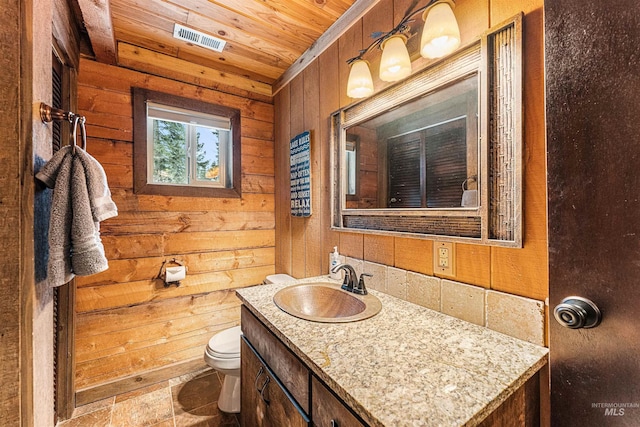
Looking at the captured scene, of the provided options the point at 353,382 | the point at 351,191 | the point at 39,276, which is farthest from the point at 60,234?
the point at 351,191

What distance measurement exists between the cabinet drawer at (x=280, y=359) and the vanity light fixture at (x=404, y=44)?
1150mm

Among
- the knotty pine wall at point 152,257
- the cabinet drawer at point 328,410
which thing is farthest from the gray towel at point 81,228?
the knotty pine wall at point 152,257

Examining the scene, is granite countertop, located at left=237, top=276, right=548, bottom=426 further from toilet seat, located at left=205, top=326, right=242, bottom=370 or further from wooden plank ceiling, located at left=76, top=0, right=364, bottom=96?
wooden plank ceiling, located at left=76, top=0, right=364, bottom=96

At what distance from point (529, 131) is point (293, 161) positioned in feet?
4.74

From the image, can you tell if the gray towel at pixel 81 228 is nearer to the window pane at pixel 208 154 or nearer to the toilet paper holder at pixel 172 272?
the toilet paper holder at pixel 172 272

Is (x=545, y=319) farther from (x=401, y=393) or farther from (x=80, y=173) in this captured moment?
(x=80, y=173)

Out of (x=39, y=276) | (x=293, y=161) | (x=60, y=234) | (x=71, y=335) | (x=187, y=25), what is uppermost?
(x=187, y=25)

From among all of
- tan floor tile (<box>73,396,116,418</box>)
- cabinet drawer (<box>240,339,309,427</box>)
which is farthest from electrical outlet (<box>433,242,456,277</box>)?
tan floor tile (<box>73,396,116,418</box>)

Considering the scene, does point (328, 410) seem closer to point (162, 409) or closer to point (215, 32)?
point (162, 409)

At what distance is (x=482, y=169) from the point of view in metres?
0.89

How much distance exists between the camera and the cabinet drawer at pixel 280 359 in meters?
0.77

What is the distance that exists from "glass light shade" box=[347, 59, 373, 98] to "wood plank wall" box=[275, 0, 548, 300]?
65mm

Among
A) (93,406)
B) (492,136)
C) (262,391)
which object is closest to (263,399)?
(262,391)

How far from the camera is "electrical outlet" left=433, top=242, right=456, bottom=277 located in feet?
3.27
